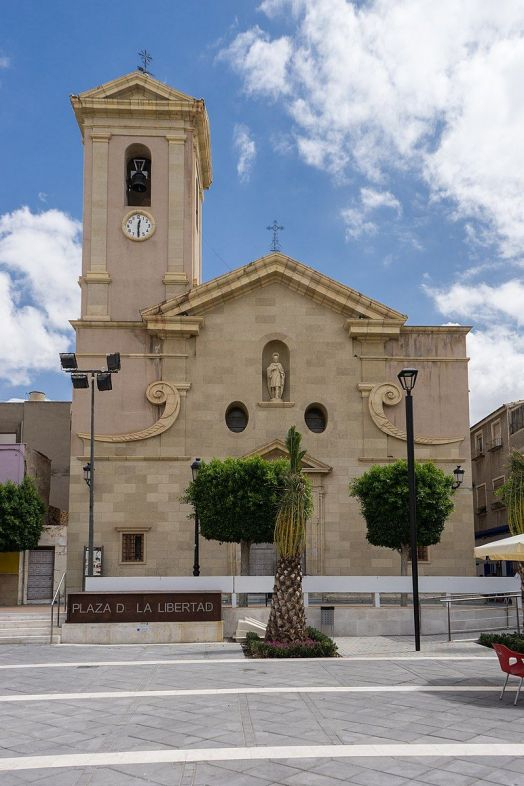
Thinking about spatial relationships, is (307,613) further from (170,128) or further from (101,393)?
(170,128)

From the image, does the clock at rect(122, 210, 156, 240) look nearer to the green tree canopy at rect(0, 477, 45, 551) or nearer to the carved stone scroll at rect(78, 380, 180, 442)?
the carved stone scroll at rect(78, 380, 180, 442)

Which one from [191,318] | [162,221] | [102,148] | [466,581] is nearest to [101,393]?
[191,318]

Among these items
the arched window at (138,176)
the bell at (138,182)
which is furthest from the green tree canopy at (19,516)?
the bell at (138,182)

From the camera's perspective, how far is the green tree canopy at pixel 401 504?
2962cm

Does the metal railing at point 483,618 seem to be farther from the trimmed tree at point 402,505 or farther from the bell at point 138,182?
the bell at point 138,182

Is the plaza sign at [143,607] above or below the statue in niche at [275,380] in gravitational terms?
below

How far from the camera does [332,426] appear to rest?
35.3 meters

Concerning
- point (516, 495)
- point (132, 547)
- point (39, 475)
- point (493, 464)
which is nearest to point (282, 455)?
point (132, 547)

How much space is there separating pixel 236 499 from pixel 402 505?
5.61m

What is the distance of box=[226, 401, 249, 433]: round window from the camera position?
35688 mm

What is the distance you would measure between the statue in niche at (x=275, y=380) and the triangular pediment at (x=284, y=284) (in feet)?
11.3

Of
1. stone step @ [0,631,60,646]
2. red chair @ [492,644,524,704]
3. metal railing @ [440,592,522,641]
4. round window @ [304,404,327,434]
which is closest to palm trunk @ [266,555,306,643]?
metal railing @ [440,592,522,641]

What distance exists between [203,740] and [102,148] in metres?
Result: 33.1

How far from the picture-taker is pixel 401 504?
29.7 meters
